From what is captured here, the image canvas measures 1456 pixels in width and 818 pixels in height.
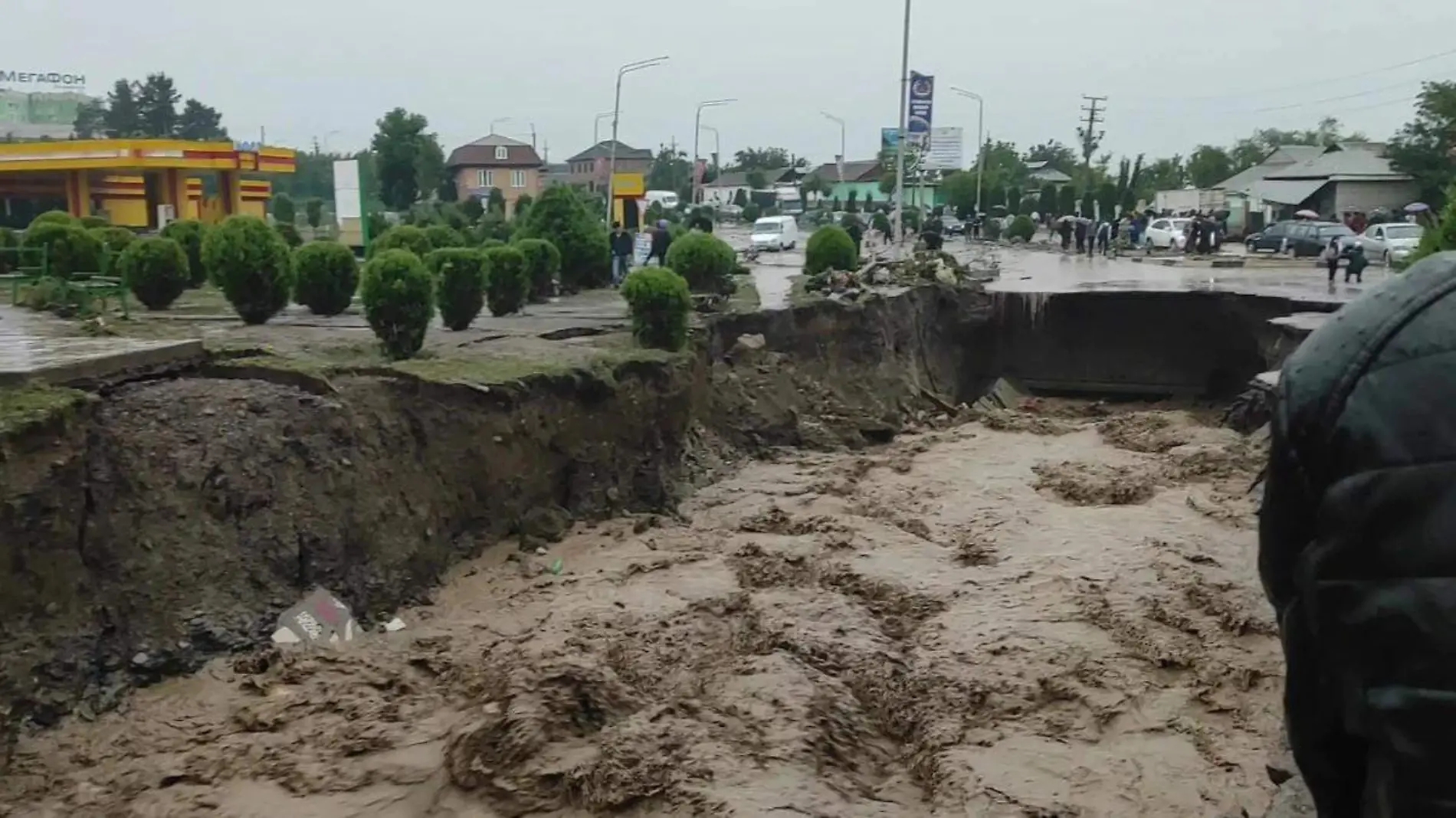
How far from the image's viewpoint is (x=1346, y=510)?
Result: 4.75 ft

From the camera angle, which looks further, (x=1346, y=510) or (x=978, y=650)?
(x=978, y=650)

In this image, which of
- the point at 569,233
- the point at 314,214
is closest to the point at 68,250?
the point at 569,233

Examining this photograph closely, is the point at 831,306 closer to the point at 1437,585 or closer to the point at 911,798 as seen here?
the point at 911,798

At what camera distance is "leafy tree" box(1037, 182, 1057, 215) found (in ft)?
194

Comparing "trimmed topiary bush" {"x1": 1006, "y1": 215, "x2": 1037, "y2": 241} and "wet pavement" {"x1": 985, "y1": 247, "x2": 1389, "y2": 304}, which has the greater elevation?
"trimmed topiary bush" {"x1": 1006, "y1": 215, "x2": 1037, "y2": 241}

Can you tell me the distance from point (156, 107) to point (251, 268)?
7095 centimetres

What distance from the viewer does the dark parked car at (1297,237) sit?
34.5m

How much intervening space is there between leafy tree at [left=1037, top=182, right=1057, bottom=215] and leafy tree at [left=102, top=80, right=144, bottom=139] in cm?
5420

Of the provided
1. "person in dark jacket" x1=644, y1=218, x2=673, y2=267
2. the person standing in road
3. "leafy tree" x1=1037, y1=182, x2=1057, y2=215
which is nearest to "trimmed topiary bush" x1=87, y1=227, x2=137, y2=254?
the person standing in road

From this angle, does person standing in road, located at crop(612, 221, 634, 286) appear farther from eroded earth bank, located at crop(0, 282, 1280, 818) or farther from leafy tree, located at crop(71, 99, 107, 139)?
leafy tree, located at crop(71, 99, 107, 139)

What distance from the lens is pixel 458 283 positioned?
1426cm

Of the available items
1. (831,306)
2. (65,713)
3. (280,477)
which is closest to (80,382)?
(280,477)

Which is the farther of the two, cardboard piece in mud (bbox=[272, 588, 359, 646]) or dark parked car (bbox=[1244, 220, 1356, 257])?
dark parked car (bbox=[1244, 220, 1356, 257])

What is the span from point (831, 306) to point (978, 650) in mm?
9702
